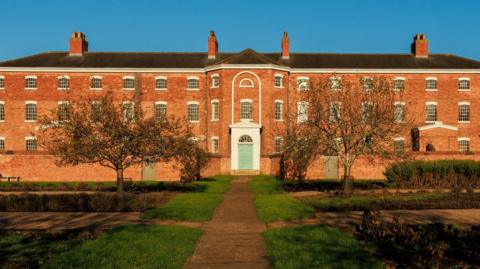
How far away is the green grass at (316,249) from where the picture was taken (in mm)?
8117

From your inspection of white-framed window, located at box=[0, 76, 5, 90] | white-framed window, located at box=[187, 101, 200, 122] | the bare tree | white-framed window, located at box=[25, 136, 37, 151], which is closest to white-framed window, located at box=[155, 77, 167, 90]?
white-framed window, located at box=[187, 101, 200, 122]

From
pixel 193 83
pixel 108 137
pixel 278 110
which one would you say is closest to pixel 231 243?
pixel 108 137

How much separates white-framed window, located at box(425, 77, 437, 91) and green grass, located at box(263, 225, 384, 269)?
3617 cm

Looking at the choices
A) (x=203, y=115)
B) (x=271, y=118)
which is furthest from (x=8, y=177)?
(x=271, y=118)

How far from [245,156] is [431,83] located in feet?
61.9

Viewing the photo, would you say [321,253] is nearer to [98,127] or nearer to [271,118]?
[98,127]

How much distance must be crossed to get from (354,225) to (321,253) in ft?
12.6

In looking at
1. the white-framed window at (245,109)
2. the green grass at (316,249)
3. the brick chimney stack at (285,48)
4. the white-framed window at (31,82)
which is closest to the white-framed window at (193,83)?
the white-framed window at (245,109)

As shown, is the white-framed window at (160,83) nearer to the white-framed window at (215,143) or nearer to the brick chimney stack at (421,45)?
the white-framed window at (215,143)

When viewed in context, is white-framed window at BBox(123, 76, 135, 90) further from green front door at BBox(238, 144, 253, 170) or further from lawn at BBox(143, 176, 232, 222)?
lawn at BBox(143, 176, 232, 222)

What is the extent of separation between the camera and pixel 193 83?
4372 cm

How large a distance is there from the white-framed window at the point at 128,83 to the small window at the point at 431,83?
26956mm

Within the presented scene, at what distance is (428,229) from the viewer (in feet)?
36.4

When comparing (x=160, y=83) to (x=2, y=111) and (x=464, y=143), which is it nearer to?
(x=2, y=111)
